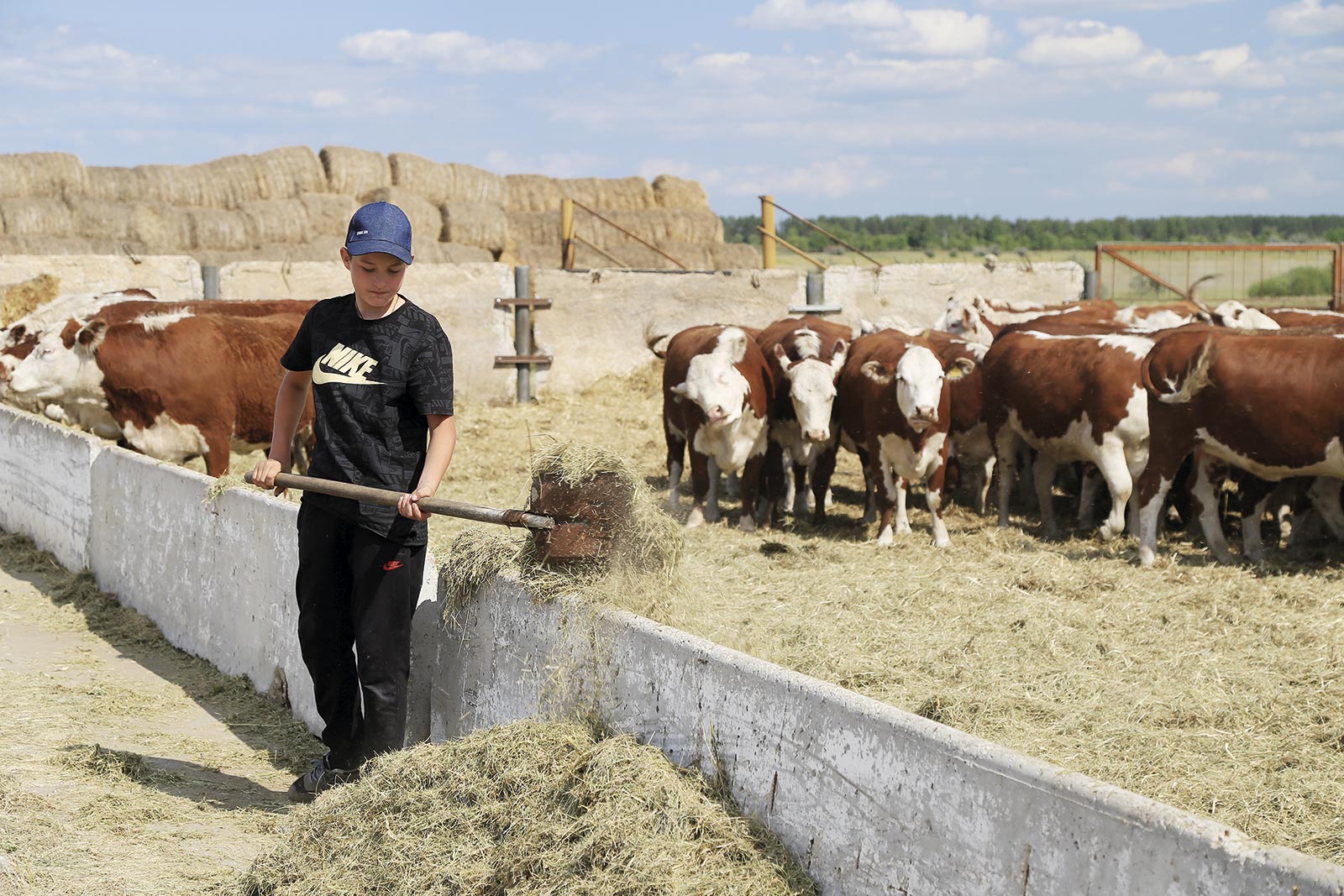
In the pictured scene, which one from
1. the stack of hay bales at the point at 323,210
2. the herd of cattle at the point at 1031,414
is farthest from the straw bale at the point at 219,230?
the herd of cattle at the point at 1031,414

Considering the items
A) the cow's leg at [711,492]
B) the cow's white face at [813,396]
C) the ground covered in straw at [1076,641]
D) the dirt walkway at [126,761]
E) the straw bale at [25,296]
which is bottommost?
the dirt walkway at [126,761]

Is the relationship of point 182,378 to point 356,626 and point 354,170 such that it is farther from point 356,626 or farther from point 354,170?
point 354,170

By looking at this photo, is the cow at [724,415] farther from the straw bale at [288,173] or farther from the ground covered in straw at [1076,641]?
the straw bale at [288,173]

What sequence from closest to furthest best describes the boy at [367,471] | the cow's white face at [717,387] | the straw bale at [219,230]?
the boy at [367,471] → the cow's white face at [717,387] → the straw bale at [219,230]

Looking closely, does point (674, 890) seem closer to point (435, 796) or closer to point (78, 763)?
point (435, 796)

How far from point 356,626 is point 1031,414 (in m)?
7.02

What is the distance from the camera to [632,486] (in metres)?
4.45

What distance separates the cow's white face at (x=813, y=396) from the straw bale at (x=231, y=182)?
13050mm

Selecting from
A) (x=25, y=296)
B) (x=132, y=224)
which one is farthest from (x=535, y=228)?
(x=25, y=296)

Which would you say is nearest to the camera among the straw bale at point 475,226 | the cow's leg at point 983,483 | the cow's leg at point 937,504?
the cow's leg at point 937,504

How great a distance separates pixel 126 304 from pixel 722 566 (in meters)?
6.45

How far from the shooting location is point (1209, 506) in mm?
9375

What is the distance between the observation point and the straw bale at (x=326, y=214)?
806 inches

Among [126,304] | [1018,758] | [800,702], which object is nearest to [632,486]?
[800,702]
